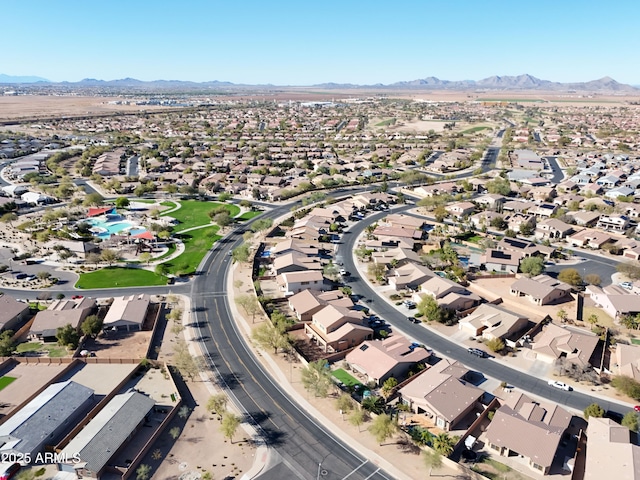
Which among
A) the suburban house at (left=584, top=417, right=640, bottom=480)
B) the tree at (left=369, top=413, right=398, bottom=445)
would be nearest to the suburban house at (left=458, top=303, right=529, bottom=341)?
the suburban house at (left=584, top=417, right=640, bottom=480)

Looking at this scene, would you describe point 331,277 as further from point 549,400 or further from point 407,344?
point 549,400

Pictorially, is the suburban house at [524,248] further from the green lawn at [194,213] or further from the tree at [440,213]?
the green lawn at [194,213]

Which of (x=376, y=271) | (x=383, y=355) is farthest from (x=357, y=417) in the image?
(x=376, y=271)

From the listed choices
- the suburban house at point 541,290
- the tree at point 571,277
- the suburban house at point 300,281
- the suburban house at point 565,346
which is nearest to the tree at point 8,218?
the suburban house at point 300,281

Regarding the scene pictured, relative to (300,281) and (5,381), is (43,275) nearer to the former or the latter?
(5,381)

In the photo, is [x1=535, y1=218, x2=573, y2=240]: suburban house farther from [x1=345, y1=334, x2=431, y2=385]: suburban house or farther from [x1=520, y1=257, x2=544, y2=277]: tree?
[x1=345, y1=334, x2=431, y2=385]: suburban house
